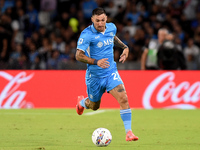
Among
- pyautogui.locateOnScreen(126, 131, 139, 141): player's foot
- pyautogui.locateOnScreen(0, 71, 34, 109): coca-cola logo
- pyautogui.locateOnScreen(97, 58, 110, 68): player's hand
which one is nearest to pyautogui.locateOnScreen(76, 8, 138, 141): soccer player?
pyautogui.locateOnScreen(97, 58, 110, 68): player's hand

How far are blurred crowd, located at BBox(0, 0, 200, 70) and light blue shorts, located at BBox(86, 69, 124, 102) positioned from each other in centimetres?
715

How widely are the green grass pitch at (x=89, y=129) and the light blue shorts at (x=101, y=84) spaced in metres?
0.76

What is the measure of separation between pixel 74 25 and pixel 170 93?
5.57 metres

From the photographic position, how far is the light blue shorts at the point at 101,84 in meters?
7.67

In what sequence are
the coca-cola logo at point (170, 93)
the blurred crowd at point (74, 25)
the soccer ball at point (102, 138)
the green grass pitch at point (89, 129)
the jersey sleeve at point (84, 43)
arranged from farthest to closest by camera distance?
the blurred crowd at point (74, 25)
the coca-cola logo at point (170, 93)
the jersey sleeve at point (84, 43)
the green grass pitch at point (89, 129)
the soccer ball at point (102, 138)

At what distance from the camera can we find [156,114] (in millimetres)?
12391

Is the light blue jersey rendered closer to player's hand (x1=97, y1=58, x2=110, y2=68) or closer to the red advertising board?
player's hand (x1=97, y1=58, x2=110, y2=68)

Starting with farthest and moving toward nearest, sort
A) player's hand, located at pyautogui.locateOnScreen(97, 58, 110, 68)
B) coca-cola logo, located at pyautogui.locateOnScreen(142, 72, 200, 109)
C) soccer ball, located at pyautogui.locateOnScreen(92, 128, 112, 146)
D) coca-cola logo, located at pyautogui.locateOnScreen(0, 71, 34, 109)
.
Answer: coca-cola logo, located at pyautogui.locateOnScreen(0, 71, 34, 109) < coca-cola logo, located at pyautogui.locateOnScreen(142, 72, 200, 109) < player's hand, located at pyautogui.locateOnScreen(97, 58, 110, 68) < soccer ball, located at pyautogui.locateOnScreen(92, 128, 112, 146)

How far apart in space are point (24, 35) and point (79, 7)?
8.56 feet

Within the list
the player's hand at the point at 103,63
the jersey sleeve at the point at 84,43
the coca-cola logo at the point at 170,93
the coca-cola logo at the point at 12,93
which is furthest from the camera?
the coca-cola logo at the point at 12,93

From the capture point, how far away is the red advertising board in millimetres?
13680

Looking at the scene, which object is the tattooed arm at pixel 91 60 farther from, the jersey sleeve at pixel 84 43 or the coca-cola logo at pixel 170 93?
the coca-cola logo at pixel 170 93

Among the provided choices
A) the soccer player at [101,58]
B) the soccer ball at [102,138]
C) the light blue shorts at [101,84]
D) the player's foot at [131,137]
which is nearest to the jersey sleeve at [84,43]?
the soccer player at [101,58]

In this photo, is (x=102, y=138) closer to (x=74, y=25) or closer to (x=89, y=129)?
(x=89, y=129)
